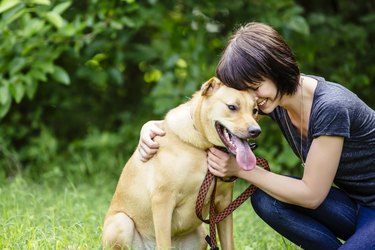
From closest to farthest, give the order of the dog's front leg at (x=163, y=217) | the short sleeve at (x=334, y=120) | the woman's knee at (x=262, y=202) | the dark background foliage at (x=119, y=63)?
the short sleeve at (x=334, y=120), the dog's front leg at (x=163, y=217), the woman's knee at (x=262, y=202), the dark background foliage at (x=119, y=63)

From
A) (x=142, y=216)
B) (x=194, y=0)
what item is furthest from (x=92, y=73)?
(x=142, y=216)

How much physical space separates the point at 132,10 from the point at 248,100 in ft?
8.68

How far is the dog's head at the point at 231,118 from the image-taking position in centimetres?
295

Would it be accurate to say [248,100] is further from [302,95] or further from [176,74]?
[176,74]

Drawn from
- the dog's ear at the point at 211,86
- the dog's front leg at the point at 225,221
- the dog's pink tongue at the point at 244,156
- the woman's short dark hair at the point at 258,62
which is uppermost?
the woman's short dark hair at the point at 258,62

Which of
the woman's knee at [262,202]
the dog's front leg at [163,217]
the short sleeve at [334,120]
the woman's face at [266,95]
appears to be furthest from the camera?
the woman's knee at [262,202]

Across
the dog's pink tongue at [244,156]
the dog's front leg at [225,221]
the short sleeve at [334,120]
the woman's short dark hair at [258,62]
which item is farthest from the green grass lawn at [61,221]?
the woman's short dark hair at [258,62]

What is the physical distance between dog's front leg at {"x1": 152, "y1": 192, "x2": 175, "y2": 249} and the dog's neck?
311 mm

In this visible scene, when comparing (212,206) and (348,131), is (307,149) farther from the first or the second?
(212,206)

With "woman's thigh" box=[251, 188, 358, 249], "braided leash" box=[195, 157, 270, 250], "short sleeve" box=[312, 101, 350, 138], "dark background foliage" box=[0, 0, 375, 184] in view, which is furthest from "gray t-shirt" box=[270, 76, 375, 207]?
"dark background foliage" box=[0, 0, 375, 184]

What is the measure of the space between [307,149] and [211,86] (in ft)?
1.97

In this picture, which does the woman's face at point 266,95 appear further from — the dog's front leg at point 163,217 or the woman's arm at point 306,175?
the dog's front leg at point 163,217

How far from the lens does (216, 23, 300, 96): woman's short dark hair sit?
2.95 meters

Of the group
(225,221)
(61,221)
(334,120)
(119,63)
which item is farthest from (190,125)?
(119,63)
